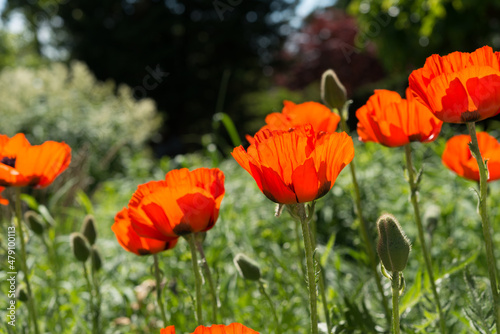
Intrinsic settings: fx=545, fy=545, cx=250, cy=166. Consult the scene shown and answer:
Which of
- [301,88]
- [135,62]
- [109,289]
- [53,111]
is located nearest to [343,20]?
[301,88]

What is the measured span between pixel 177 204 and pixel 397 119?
46 centimetres

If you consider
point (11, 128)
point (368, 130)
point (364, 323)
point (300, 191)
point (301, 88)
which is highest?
point (301, 88)

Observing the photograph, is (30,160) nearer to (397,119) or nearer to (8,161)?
(8,161)

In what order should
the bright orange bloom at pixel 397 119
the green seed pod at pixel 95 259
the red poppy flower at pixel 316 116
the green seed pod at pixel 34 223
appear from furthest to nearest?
the green seed pod at pixel 34 223, the green seed pod at pixel 95 259, the red poppy flower at pixel 316 116, the bright orange bloom at pixel 397 119

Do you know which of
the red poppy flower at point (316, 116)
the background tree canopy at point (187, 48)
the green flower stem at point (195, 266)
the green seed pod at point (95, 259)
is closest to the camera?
the green flower stem at point (195, 266)

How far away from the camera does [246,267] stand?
1062 millimetres

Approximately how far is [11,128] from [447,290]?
Answer: 213 inches

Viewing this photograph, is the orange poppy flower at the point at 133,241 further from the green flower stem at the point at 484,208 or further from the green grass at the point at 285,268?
the green flower stem at the point at 484,208

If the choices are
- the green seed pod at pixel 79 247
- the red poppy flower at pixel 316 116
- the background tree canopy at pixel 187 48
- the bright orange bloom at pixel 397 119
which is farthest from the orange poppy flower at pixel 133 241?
the background tree canopy at pixel 187 48

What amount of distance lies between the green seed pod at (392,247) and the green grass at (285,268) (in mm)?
272

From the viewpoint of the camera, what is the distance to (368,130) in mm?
1098

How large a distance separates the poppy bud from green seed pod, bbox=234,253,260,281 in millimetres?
399

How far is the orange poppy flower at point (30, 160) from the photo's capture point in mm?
1086

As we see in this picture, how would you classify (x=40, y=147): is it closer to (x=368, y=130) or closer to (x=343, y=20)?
(x=368, y=130)
